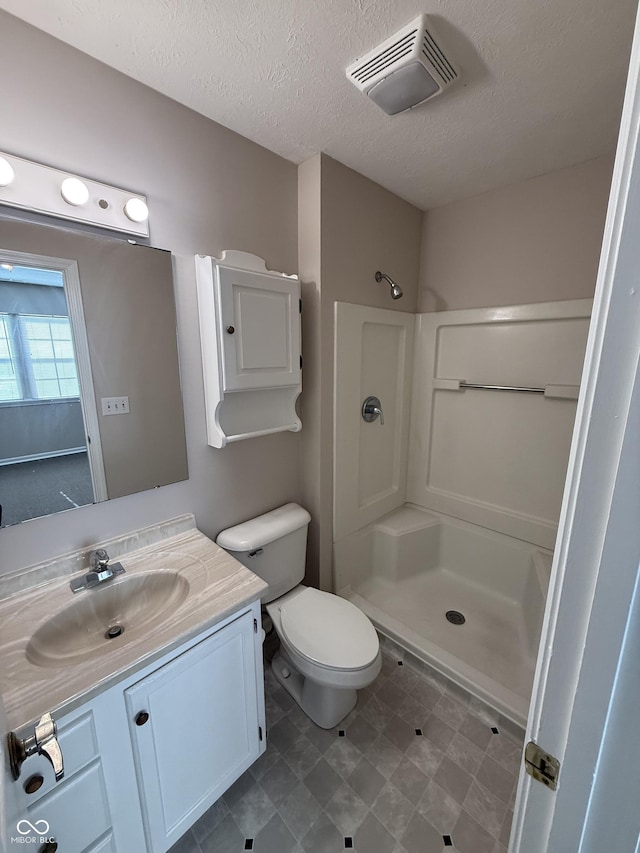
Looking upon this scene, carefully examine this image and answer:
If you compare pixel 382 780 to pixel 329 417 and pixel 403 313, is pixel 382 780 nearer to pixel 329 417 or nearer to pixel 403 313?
pixel 329 417

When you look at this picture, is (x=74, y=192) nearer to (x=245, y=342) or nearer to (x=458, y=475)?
(x=245, y=342)

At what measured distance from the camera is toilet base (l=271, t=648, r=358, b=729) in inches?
57.3

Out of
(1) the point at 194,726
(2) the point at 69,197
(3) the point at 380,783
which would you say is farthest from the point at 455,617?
(2) the point at 69,197

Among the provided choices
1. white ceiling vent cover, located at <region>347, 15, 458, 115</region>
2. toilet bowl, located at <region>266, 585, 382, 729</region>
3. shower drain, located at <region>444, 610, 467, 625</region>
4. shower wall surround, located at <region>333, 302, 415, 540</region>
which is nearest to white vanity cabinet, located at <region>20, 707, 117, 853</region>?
toilet bowl, located at <region>266, 585, 382, 729</region>

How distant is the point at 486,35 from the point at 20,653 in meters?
2.10

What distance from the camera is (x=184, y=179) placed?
129 cm

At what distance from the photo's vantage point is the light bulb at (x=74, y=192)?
103 cm

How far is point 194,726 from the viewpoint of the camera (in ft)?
3.37

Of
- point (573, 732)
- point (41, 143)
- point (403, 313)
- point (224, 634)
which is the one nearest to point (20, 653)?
point (224, 634)

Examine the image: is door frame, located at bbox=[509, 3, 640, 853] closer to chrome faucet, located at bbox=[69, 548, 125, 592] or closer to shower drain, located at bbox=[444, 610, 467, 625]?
chrome faucet, located at bbox=[69, 548, 125, 592]

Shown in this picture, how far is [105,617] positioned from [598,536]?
1.37m

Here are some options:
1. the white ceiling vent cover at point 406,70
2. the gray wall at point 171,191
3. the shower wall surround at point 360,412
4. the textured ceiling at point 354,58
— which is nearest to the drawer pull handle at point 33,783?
the gray wall at point 171,191

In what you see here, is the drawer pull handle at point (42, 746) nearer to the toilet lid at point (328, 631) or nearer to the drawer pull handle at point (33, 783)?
the drawer pull handle at point (33, 783)

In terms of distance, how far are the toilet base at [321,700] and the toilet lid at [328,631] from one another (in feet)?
0.57
